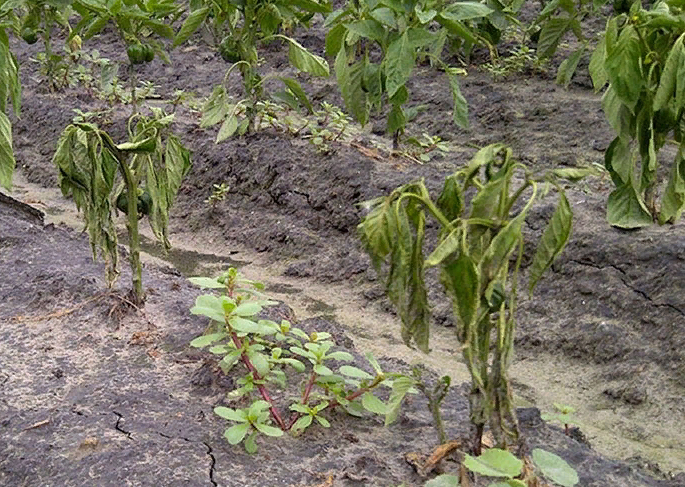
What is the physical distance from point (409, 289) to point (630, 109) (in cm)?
160

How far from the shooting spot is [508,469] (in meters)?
1.33

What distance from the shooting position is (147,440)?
Answer: 68.6 inches

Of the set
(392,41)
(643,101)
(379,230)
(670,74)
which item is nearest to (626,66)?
(670,74)

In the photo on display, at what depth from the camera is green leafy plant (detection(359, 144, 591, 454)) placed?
1355mm

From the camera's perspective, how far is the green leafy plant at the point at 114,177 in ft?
6.78

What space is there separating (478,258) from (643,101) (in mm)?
1698

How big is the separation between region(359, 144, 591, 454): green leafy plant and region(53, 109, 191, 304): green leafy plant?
35.2 inches

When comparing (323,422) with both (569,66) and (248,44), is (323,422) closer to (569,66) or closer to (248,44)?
(248,44)

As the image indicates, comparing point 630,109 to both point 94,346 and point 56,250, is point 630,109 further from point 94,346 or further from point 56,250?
point 56,250

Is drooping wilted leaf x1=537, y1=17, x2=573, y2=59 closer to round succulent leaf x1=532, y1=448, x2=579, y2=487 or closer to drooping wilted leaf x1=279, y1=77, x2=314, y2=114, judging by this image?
drooping wilted leaf x1=279, y1=77, x2=314, y2=114

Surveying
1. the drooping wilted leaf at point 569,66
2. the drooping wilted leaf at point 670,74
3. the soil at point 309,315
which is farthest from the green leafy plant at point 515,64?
the drooping wilted leaf at point 670,74

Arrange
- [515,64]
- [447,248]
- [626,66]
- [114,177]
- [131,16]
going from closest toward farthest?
[447,248] → [114,177] → [626,66] → [131,16] → [515,64]

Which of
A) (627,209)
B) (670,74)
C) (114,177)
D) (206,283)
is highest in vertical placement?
(670,74)

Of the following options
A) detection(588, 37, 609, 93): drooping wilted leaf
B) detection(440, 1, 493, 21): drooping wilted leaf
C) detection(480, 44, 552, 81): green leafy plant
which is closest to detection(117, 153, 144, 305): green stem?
detection(440, 1, 493, 21): drooping wilted leaf
